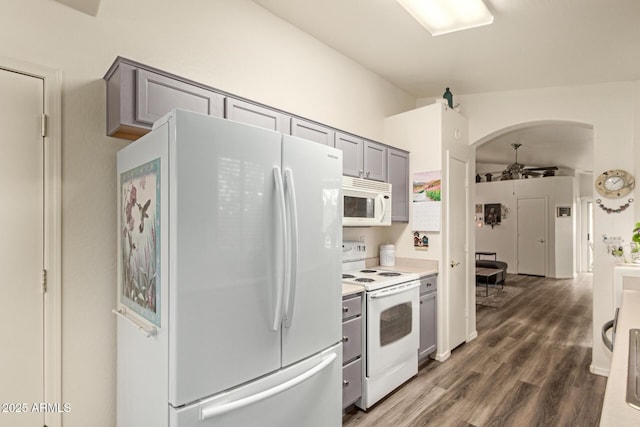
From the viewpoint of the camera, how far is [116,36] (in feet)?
6.36

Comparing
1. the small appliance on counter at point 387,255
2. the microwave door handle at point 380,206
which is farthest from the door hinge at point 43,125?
the small appliance on counter at point 387,255

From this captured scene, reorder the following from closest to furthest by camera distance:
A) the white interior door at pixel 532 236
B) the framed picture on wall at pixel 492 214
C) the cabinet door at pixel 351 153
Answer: the cabinet door at pixel 351 153 < the white interior door at pixel 532 236 < the framed picture on wall at pixel 492 214

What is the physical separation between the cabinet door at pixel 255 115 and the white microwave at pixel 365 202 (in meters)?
0.77

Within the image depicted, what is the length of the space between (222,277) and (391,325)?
71.3 inches

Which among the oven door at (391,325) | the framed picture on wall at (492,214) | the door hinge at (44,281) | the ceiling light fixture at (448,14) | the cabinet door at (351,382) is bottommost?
the cabinet door at (351,382)

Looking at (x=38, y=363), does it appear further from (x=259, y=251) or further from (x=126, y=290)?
(x=259, y=251)

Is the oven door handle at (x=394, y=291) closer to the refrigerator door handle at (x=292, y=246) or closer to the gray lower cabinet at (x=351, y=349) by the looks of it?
the gray lower cabinet at (x=351, y=349)

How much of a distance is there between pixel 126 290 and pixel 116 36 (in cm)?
140

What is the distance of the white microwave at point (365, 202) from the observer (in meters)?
2.99

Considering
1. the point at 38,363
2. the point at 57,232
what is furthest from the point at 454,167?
the point at 38,363

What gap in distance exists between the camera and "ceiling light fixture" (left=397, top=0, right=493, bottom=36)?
2.44 metres

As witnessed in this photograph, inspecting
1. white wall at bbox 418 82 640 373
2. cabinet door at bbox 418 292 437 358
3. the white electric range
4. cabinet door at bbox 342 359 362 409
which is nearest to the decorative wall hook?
white wall at bbox 418 82 640 373

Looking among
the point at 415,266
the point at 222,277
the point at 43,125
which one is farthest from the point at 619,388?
the point at 415,266

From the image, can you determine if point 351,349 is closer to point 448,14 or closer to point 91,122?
point 91,122
